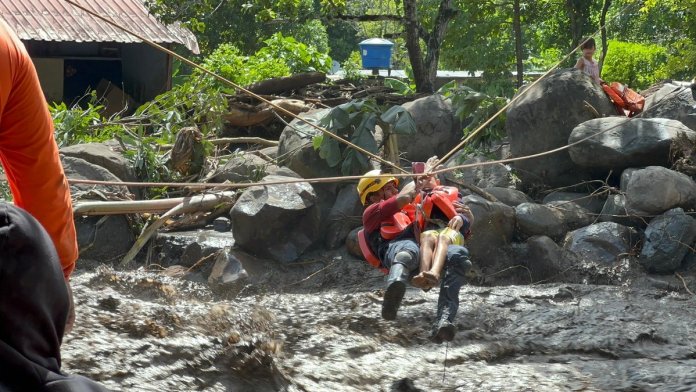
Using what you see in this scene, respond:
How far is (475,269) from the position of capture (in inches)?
418

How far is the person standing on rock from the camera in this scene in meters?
7.36

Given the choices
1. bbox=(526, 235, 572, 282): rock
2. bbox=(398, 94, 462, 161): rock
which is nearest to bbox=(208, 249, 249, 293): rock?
bbox=(526, 235, 572, 282): rock

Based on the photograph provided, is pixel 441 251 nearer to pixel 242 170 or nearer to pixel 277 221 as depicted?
pixel 277 221

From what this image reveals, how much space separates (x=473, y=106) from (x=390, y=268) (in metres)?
5.81

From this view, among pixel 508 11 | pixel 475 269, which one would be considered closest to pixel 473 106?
pixel 475 269

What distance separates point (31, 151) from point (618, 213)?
29.3 ft

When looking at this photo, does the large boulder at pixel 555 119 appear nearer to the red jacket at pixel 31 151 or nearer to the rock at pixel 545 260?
the rock at pixel 545 260

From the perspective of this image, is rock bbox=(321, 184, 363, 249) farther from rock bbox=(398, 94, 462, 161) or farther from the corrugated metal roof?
the corrugated metal roof

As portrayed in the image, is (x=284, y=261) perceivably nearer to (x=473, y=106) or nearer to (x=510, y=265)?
(x=510, y=265)

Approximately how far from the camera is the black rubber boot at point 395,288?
7.33 m

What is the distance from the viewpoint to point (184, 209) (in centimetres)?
1148

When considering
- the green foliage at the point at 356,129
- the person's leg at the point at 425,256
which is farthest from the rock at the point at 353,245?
the person's leg at the point at 425,256

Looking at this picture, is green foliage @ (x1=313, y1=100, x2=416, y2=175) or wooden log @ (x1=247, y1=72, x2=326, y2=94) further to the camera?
wooden log @ (x1=247, y1=72, x2=326, y2=94)

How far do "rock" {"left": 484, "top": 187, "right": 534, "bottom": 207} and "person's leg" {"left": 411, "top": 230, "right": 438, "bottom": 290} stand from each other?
155 inches
